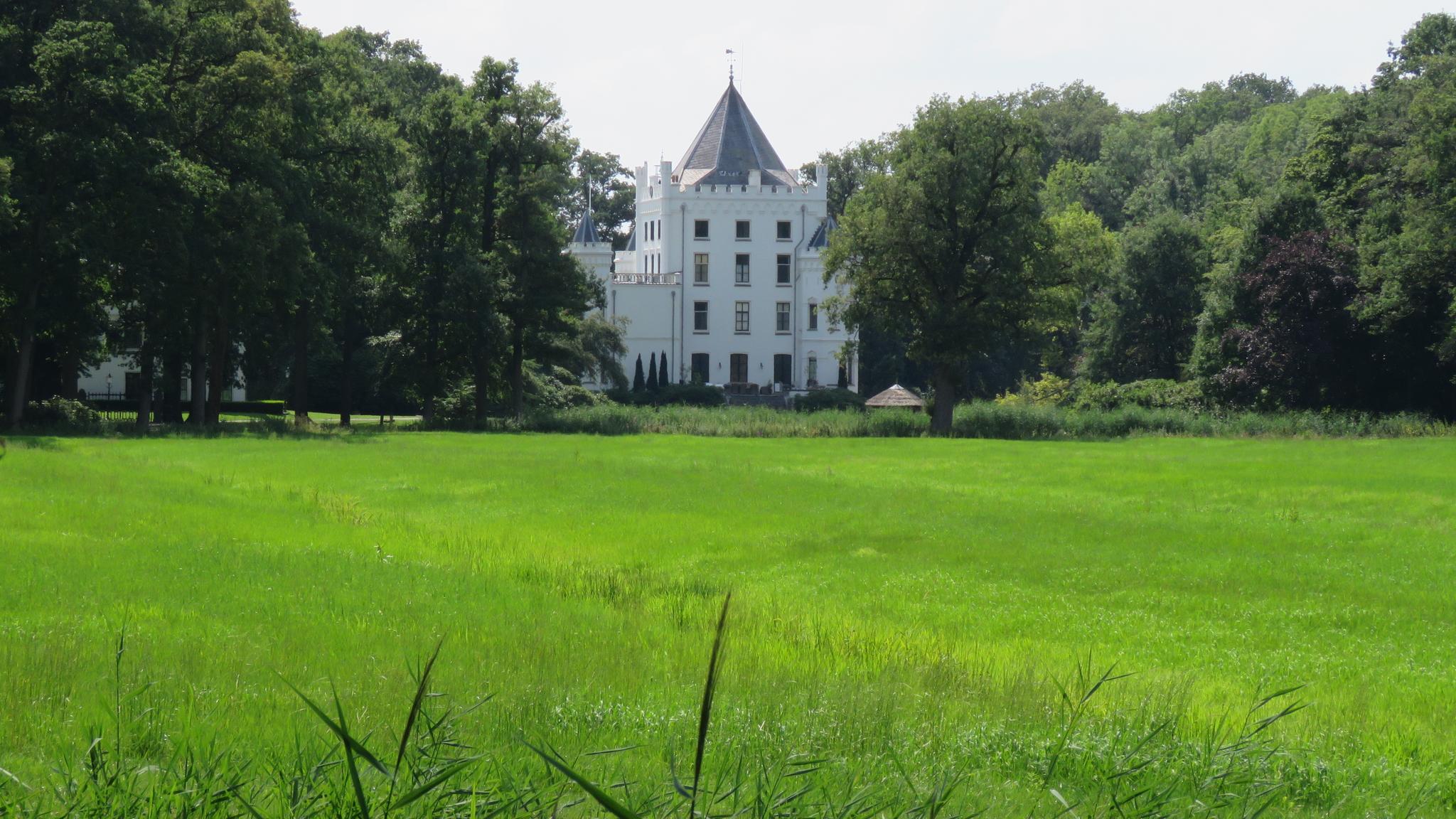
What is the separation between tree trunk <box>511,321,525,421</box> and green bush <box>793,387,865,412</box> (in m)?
20.0

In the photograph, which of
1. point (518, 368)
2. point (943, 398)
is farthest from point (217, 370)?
point (943, 398)

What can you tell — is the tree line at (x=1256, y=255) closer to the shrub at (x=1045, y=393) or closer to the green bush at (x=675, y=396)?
the shrub at (x=1045, y=393)

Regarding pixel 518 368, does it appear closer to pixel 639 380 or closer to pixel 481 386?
pixel 481 386

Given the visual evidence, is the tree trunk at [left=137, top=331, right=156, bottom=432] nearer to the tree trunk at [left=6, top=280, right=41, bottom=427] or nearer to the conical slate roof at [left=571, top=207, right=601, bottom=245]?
the tree trunk at [left=6, top=280, right=41, bottom=427]

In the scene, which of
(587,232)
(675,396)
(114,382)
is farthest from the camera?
(587,232)

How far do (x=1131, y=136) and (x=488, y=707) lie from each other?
94.8m

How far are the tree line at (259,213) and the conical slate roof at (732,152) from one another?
2808 centimetres

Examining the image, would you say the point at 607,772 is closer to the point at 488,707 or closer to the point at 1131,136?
the point at 488,707

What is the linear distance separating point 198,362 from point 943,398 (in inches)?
1102

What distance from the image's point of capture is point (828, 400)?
72.8m

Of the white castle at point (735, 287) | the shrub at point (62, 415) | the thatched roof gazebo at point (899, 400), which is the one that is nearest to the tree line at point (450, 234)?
the shrub at point (62, 415)

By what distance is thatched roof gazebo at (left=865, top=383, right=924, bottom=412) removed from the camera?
62875mm

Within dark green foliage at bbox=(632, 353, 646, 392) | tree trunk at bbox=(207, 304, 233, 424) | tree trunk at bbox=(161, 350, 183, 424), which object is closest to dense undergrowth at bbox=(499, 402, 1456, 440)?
tree trunk at bbox=(207, 304, 233, 424)

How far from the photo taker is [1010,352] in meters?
85.4
